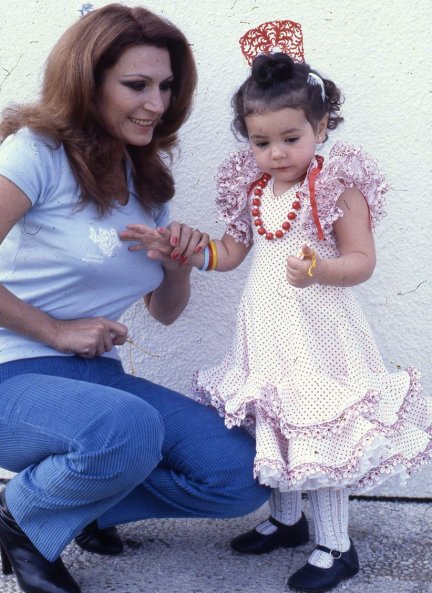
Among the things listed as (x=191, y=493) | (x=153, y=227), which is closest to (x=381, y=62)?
(x=153, y=227)

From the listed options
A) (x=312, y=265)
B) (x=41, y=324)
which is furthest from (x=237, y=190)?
(x=41, y=324)

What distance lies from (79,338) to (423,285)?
1.10m

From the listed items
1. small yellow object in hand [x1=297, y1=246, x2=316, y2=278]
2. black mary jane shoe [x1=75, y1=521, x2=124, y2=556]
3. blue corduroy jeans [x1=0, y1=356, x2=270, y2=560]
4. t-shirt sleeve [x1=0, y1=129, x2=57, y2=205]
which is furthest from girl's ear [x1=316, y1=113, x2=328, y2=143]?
black mary jane shoe [x1=75, y1=521, x2=124, y2=556]

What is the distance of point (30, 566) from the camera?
91.9 inches

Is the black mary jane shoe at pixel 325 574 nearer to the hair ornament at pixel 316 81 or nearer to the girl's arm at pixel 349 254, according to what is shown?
the girl's arm at pixel 349 254

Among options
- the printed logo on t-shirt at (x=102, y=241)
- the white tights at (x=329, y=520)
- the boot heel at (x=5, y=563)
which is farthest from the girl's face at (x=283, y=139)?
the boot heel at (x=5, y=563)

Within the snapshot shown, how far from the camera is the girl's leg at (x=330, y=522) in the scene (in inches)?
96.8

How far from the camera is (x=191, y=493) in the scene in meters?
2.47

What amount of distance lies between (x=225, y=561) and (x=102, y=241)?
0.93 metres

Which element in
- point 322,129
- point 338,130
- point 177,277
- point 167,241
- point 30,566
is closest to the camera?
point 30,566

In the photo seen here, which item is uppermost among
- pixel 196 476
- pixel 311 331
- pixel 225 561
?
pixel 311 331

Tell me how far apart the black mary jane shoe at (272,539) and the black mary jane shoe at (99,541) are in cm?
Answer: 33

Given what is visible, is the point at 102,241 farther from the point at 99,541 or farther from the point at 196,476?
the point at 99,541

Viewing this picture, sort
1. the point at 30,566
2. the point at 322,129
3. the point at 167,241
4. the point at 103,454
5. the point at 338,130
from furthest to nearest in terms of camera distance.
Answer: the point at 338,130 → the point at 167,241 → the point at 322,129 → the point at 30,566 → the point at 103,454
